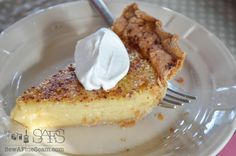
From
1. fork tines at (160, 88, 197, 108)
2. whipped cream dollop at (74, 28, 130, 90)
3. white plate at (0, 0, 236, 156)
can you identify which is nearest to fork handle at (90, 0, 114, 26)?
white plate at (0, 0, 236, 156)

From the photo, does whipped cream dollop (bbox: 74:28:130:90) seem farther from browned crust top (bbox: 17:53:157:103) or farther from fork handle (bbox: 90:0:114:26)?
fork handle (bbox: 90:0:114:26)

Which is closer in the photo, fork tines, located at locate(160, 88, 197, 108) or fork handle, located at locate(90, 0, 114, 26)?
fork tines, located at locate(160, 88, 197, 108)

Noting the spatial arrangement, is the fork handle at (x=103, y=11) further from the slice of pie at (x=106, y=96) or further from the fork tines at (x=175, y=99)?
the fork tines at (x=175, y=99)

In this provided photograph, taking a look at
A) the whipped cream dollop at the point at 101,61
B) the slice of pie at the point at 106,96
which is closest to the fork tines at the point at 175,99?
the slice of pie at the point at 106,96

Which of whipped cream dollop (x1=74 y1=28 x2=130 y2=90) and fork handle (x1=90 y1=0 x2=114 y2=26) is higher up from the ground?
fork handle (x1=90 y1=0 x2=114 y2=26)

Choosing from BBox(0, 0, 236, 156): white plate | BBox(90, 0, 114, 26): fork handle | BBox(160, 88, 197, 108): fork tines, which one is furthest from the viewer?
BBox(90, 0, 114, 26): fork handle

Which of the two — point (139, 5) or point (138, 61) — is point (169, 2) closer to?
point (139, 5)

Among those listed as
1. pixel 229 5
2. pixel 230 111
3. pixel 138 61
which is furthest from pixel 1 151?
pixel 229 5
